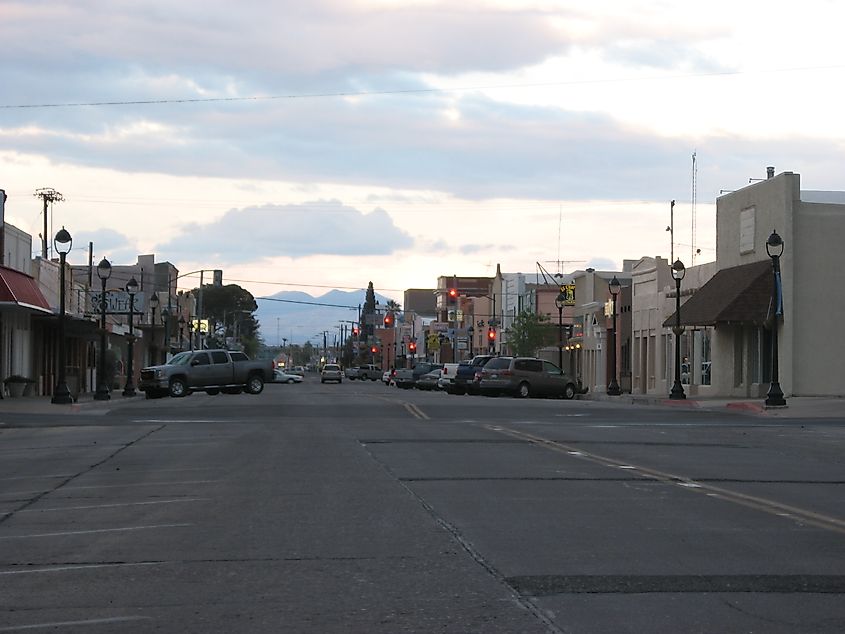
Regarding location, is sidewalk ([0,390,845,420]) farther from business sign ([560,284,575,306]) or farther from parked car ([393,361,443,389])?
business sign ([560,284,575,306])

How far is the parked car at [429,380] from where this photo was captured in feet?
251

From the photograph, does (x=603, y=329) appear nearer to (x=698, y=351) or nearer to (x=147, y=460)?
(x=698, y=351)

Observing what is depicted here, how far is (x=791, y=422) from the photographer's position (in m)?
32.2

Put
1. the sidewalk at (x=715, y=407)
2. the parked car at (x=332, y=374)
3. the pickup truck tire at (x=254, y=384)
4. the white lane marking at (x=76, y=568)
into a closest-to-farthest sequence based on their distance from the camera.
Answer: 1. the white lane marking at (x=76, y=568)
2. the sidewalk at (x=715, y=407)
3. the pickup truck tire at (x=254, y=384)
4. the parked car at (x=332, y=374)

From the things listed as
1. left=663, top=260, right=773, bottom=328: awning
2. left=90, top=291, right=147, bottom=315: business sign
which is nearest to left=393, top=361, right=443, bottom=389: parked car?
left=90, top=291, right=147, bottom=315: business sign

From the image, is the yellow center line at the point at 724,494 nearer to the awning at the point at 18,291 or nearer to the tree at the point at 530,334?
the awning at the point at 18,291

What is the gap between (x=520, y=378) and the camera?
2195 inches

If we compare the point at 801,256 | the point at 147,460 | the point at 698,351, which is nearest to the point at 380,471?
the point at 147,460

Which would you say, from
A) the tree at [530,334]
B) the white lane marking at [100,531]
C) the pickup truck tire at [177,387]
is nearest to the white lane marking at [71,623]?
the white lane marking at [100,531]

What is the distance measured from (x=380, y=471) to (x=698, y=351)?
43.1 metres

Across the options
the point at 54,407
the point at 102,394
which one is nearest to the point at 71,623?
the point at 54,407

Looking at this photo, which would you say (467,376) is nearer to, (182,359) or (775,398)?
(182,359)

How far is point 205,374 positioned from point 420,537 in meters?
44.2

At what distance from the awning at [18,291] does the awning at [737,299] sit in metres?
24.8
